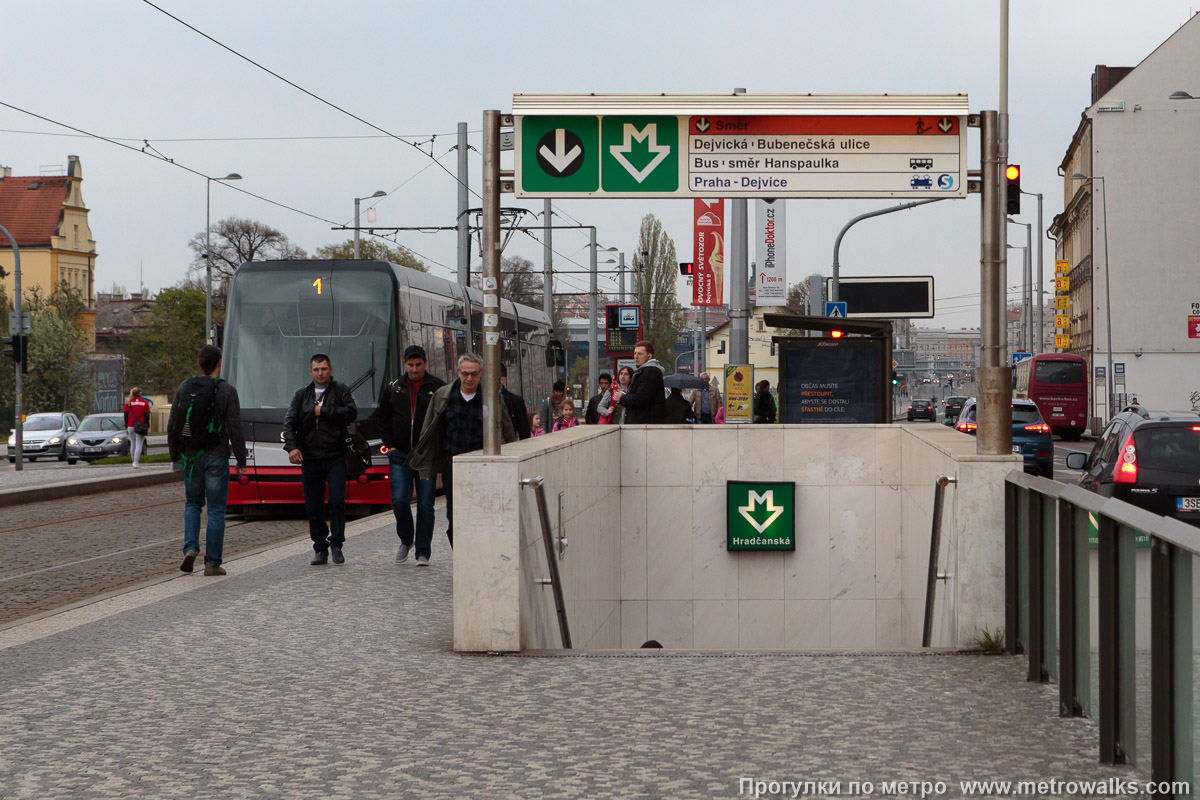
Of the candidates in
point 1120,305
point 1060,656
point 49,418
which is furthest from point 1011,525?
point 1120,305

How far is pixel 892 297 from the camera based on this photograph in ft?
64.8

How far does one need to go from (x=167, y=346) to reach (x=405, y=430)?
69206 mm

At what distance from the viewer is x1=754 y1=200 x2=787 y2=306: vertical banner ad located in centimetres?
2705

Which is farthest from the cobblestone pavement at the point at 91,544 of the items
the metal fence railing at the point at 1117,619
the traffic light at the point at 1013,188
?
the traffic light at the point at 1013,188

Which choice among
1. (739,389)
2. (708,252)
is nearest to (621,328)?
(708,252)

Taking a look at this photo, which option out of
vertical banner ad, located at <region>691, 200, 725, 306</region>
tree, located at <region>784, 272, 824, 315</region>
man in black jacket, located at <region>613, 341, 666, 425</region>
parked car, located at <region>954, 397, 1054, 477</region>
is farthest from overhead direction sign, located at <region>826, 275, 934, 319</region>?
tree, located at <region>784, 272, 824, 315</region>

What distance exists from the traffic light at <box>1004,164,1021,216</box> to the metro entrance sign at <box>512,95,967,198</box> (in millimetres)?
591

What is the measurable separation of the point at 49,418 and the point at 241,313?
1228 inches

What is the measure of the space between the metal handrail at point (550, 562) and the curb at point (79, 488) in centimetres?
1524

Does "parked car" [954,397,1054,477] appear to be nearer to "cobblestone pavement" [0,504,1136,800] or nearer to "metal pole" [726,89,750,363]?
"metal pole" [726,89,750,363]

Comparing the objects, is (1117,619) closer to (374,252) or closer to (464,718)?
(464,718)

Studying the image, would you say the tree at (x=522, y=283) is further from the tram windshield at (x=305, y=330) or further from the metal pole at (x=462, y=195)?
the tram windshield at (x=305, y=330)

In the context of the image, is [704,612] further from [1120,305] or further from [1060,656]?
[1120,305]

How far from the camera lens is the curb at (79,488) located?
22416 millimetres
